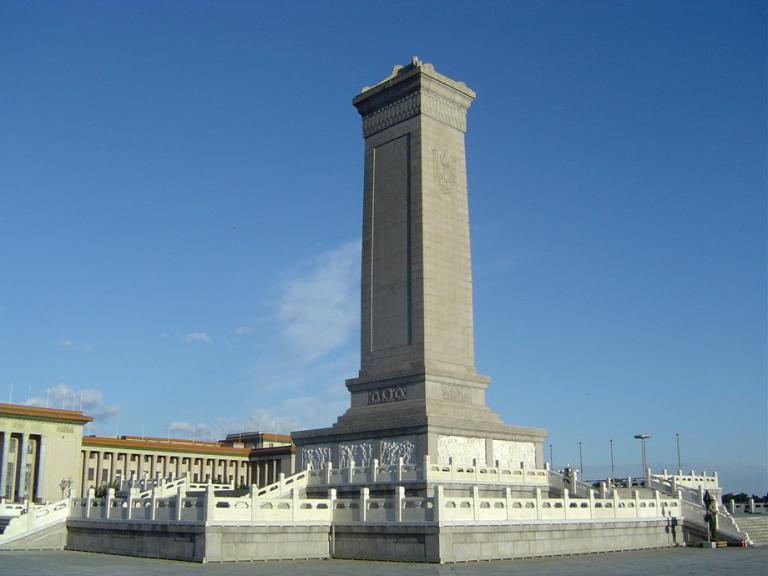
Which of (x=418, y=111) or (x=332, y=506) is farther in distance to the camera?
(x=418, y=111)

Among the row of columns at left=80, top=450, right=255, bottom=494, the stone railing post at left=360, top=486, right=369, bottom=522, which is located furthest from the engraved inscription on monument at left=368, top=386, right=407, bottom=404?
the row of columns at left=80, top=450, right=255, bottom=494

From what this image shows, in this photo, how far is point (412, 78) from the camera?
36531 mm

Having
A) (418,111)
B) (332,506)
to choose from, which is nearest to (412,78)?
(418,111)

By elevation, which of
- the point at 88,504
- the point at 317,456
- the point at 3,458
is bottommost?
the point at 88,504

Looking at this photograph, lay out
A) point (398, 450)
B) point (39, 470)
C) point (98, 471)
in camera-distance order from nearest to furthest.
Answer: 1. point (398, 450)
2. point (39, 470)
3. point (98, 471)

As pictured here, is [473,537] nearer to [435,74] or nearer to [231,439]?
[435,74]

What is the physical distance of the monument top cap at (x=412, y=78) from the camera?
36562 millimetres

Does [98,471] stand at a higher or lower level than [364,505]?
higher

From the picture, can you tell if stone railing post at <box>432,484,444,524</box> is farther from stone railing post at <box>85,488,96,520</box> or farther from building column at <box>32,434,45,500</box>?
building column at <box>32,434,45,500</box>

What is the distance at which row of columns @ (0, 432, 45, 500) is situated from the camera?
6466 centimetres

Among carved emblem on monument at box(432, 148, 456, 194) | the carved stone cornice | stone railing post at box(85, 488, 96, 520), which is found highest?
the carved stone cornice

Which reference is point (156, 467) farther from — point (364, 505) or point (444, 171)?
point (364, 505)

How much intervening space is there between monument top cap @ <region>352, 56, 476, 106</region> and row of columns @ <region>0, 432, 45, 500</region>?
1612 inches

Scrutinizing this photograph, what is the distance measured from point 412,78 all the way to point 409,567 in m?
21.8
